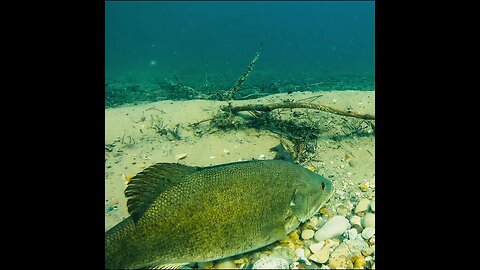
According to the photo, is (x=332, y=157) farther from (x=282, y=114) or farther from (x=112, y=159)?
(x=112, y=159)

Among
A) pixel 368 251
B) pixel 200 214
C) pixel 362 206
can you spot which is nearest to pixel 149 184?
pixel 200 214

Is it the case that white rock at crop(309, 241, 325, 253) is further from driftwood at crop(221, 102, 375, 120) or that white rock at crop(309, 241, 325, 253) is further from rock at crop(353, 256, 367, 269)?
driftwood at crop(221, 102, 375, 120)

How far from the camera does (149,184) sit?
2502 millimetres

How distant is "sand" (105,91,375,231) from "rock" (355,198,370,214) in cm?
12

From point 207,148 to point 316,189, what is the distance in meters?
2.05

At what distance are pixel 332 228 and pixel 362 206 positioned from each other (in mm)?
574

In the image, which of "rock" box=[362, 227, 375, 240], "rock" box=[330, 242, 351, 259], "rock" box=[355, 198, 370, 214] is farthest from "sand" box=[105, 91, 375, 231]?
"rock" box=[330, 242, 351, 259]

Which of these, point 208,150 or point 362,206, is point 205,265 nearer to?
point 362,206

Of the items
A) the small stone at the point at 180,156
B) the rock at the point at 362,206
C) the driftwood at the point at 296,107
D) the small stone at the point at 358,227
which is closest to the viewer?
the small stone at the point at 358,227

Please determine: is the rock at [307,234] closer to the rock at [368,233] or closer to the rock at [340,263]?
the rock at [340,263]

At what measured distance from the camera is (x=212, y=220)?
7.86 feet

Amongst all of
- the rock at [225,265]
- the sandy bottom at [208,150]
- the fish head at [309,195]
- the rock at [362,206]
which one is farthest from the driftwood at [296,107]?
the rock at [225,265]

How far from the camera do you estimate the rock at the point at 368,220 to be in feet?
9.97
